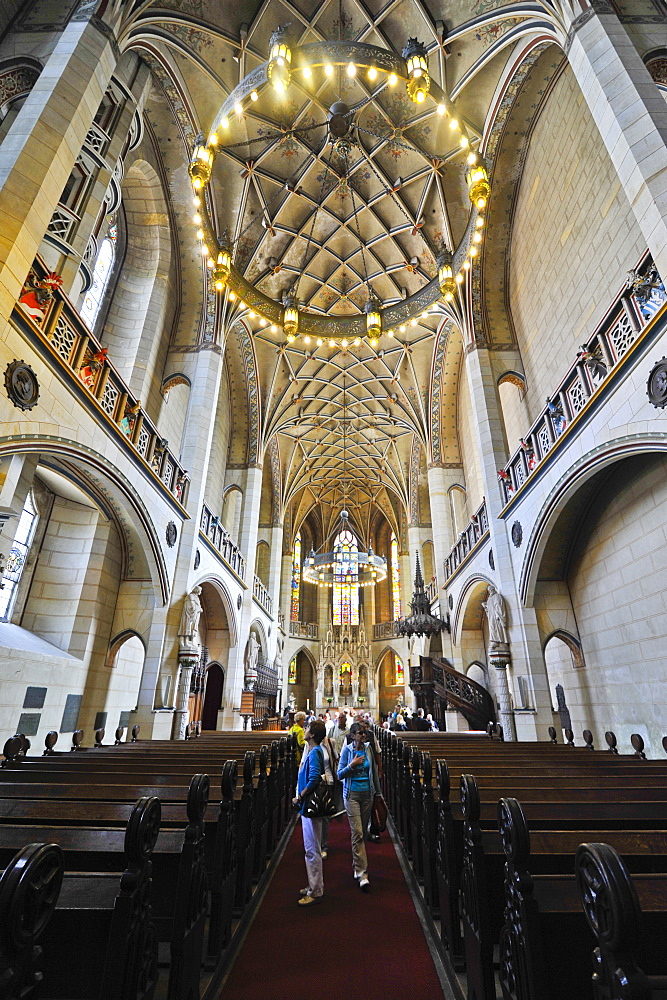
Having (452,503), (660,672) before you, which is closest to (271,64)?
(660,672)

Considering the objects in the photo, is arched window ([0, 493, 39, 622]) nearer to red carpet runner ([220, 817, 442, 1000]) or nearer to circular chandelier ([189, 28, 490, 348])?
circular chandelier ([189, 28, 490, 348])

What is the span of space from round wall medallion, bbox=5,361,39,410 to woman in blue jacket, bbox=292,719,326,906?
4.85m

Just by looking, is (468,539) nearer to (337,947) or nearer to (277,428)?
(277,428)

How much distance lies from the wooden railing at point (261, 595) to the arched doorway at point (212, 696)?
3118 mm

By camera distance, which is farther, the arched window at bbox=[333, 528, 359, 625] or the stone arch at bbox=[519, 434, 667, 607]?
the arched window at bbox=[333, 528, 359, 625]

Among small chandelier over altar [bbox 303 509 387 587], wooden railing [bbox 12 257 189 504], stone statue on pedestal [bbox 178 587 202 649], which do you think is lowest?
stone statue on pedestal [bbox 178 587 202 649]

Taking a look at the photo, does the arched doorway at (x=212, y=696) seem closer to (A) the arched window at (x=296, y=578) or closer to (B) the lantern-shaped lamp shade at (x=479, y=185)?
(A) the arched window at (x=296, y=578)

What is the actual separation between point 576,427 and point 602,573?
2.89 m

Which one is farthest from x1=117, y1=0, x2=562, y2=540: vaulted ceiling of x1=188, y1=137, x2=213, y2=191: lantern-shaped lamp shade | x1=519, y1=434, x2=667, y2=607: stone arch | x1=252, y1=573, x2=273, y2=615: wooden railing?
x1=519, y1=434, x2=667, y2=607: stone arch

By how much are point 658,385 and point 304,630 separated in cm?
2702

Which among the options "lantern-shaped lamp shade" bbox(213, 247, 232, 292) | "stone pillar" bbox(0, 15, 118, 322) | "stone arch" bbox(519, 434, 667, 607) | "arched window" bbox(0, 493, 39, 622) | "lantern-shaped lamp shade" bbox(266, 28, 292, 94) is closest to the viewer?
"stone pillar" bbox(0, 15, 118, 322)

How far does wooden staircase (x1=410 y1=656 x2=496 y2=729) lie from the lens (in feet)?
44.7

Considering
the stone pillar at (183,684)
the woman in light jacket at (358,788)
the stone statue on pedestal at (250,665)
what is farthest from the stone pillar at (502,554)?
the stone statue on pedestal at (250,665)

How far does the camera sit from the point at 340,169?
570 inches
